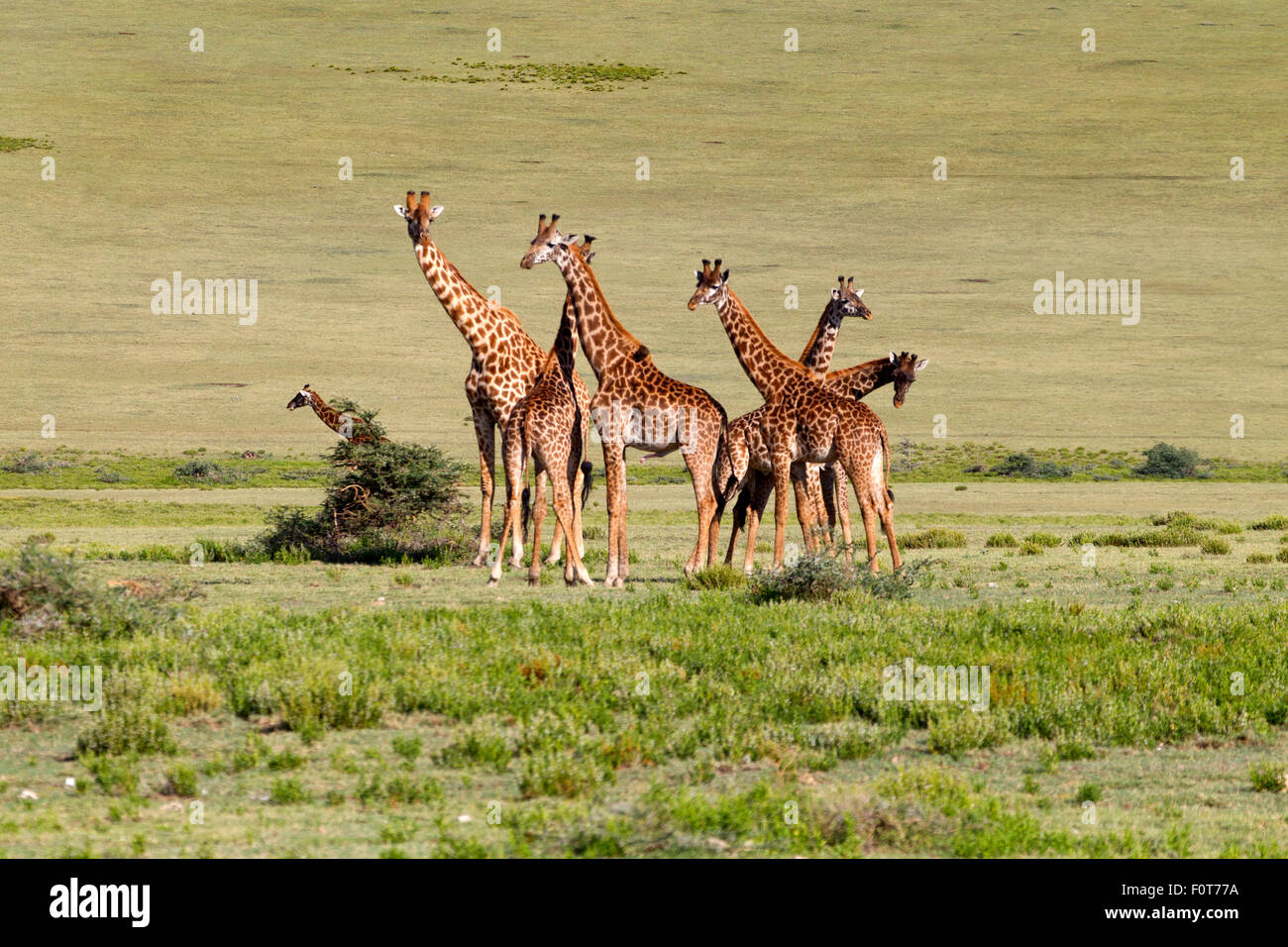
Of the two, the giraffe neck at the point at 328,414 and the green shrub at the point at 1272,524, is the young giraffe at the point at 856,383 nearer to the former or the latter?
the giraffe neck at the point at 328,414

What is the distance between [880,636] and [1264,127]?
89216mm

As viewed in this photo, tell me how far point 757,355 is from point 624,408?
267cm

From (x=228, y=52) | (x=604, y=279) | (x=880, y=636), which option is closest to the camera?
(x=880, y=636)

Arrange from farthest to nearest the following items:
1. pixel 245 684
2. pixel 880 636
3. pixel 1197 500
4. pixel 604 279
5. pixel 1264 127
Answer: pixel 1264 127 < pixel 604 279 < pixel 1197 500 < pixel 880 636 < pixel 245 684

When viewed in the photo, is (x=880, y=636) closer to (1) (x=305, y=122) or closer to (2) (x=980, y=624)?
(2) (x=980, y=624)

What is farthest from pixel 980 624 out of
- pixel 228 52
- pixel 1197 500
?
pixel 228 52

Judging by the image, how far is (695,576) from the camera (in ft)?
58.2

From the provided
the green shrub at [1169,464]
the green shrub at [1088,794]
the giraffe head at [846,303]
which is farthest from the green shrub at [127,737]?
the green shrub at [1169,464]

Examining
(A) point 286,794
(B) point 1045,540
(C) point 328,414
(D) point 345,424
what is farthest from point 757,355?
(A) point 286,794

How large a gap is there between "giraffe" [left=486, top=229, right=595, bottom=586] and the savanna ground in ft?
2.98

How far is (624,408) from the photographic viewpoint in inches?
679

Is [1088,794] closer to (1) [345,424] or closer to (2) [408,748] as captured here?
(2) [408,748]

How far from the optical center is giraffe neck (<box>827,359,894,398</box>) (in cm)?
2072

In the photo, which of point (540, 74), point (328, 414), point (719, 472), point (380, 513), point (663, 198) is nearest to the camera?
point (719, 472)
